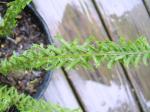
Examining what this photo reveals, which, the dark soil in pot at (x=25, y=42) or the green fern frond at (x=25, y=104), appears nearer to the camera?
the green fern frond at (x=25, y=104)

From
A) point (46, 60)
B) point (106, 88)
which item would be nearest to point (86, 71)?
point (106, 88)

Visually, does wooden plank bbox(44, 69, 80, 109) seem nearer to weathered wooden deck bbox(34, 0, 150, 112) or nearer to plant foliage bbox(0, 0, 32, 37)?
weathered wooden deck bbox(34, 0, 150, 112)

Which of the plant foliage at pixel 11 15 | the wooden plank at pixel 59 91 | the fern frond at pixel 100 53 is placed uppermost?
the plant foliage at pixel 11 15

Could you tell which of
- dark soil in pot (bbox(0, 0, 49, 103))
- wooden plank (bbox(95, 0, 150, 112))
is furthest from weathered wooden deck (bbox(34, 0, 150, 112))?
A: dark soil in pot (bbox(0, 0, 49, 103))

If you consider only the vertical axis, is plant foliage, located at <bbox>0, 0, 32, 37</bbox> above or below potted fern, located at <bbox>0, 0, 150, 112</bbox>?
above

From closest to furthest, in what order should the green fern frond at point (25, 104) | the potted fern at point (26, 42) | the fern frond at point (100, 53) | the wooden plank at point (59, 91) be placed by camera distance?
the fern frond at point (100, 53)
the green fern frond at point (25, 104)
the potted fern at point (26, 42)
the wooden plank at point (59, 91)

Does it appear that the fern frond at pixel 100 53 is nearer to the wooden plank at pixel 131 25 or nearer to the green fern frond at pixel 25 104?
the green fern frond at pixel 25 104

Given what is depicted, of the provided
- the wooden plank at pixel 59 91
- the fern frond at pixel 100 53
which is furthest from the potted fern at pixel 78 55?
the wooden plank at pixel 59 91
